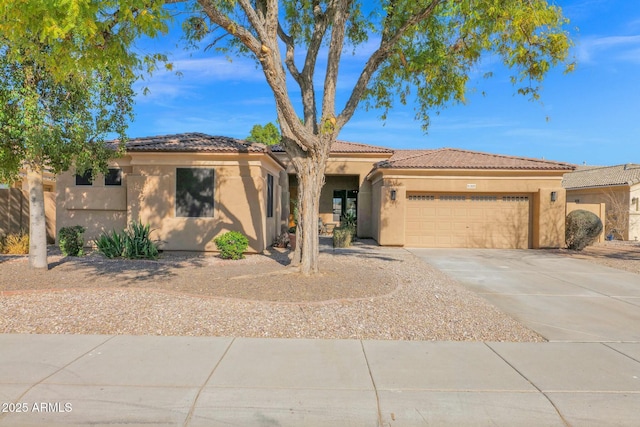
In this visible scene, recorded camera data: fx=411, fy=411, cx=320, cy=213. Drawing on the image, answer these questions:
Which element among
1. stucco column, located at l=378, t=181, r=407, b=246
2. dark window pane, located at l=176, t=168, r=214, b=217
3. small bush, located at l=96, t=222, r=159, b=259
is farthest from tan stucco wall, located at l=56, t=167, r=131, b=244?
stucco column, located at l=378, t=181, r=407, b=246

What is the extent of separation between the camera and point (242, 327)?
5.73 m

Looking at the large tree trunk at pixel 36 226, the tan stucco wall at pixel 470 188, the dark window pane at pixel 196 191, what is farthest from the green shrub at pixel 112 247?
the tan stucco wall at pixel 470 188

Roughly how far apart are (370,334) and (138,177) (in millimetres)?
10819

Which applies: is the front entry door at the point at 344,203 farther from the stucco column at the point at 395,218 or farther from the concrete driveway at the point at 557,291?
the concrete driveway at the point at 557,291

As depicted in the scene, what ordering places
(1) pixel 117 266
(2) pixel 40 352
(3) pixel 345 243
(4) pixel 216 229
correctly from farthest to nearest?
(3) pixel 345 243 → (4) pixel 216 229 → (1) pixel 117 266 → (2) pixel 40 352

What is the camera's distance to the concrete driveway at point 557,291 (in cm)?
613

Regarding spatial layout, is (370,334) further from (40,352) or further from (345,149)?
(345,149)

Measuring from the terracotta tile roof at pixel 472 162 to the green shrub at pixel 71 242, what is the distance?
444 inches

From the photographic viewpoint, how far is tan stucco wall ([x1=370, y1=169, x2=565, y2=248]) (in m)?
16.9

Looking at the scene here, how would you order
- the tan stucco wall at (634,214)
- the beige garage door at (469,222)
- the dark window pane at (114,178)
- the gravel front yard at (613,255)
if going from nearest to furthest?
the gravel front yard at (613,255) → the dark window pane at (114,178) → the beige garage door at (469,222) → the tan stucco wall at (634,214)

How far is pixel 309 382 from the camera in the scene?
4.07 metres

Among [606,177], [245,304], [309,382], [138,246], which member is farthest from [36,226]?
[606,177]

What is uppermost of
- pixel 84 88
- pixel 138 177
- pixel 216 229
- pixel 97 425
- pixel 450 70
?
pixel 450 70

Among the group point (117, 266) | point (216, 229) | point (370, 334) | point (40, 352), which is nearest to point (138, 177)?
point (216, 229)
